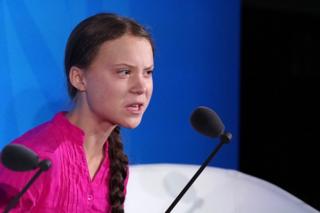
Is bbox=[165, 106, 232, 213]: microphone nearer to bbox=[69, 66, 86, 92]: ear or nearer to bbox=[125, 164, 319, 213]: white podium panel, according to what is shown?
bbox=[69, 66, 86, 92]: ear

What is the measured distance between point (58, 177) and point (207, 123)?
0.35 m

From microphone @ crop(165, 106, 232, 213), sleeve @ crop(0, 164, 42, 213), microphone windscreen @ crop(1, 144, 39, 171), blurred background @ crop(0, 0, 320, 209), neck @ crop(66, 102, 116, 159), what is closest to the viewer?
microphone windscreen @ crop(1, 144, 39, 171)

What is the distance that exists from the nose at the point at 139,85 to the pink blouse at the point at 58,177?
Answer: 17 centimetres

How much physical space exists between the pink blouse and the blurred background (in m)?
0.24

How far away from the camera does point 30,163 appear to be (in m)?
0.74

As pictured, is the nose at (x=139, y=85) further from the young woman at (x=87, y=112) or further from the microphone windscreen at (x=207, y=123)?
the microphone windscreen at (x=207, y=123)

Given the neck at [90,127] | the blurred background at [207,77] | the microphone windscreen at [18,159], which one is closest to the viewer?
the microphone windscreen at [18,159]

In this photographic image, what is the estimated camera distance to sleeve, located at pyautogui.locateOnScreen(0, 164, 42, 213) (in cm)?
102

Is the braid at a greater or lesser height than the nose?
lesser

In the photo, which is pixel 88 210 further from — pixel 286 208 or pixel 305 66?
pixel 305 66

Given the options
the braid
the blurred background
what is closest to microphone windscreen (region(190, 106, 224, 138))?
the braid

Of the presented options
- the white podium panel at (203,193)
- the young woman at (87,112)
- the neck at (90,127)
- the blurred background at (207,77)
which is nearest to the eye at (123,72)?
the young woman at (87,112)

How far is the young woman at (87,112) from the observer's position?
1.06 meters

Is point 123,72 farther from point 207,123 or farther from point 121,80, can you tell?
point 207,123
